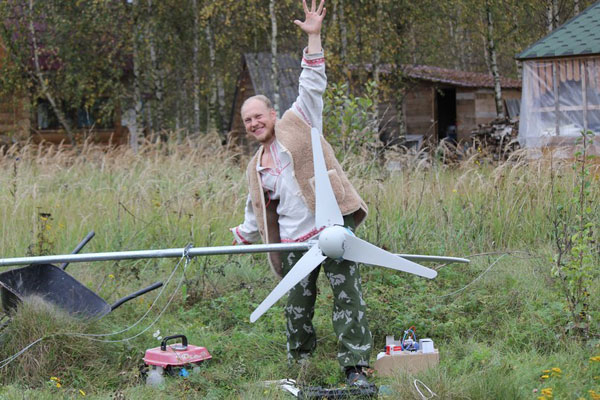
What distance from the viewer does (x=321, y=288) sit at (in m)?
6.95

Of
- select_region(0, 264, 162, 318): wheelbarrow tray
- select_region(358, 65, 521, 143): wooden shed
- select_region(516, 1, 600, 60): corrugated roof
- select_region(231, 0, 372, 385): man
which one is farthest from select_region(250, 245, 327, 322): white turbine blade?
select_region(358, 65, 521, 143): wooden shed

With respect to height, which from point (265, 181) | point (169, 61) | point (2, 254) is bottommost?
point (2, 254)

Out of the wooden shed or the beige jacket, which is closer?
the beige jacket

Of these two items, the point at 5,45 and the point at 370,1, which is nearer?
the point at 370,1

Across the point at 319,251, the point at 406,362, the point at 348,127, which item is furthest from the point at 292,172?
the point at 348,127

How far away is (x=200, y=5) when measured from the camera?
22203 mm

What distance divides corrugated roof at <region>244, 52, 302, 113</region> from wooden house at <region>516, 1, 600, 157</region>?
29.6 ft

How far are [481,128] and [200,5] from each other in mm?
8974

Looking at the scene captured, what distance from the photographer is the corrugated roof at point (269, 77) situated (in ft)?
72.9

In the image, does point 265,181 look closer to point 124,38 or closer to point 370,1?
point 370,1

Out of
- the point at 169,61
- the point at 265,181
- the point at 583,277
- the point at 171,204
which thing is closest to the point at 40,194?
the point at 171,204

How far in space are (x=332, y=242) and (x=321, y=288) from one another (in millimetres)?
2830

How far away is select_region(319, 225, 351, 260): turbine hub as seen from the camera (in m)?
4.17

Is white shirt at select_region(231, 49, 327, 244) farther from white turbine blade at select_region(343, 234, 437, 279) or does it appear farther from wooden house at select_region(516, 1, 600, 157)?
wooden house at select_region(516, 1, 600, 157)
